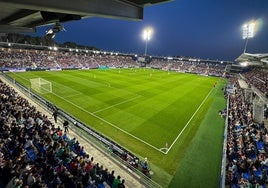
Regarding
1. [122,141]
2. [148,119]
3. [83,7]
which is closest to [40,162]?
[122,141]

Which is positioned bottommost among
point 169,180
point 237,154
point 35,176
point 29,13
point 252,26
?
point 169,180

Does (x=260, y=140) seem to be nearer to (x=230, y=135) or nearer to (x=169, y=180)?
(x=230, y=135)

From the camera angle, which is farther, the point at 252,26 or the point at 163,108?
the point at 252,26

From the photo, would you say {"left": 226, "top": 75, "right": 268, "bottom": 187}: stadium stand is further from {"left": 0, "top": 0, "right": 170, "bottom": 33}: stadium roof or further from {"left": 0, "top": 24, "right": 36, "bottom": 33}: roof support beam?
{"left": 0, "top": 24, "right": 36, "bottom": 33}: roof support beam

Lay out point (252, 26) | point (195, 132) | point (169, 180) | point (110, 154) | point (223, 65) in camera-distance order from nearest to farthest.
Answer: point (169, 180) < point (110, 154) < point (195, 132) < point (252, 26) < point (223, 65)

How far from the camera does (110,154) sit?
1452 cm

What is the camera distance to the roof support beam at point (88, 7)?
3.12 m

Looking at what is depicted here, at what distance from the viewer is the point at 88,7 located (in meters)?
3.94

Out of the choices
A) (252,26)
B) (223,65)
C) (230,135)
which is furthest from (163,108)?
(223,65)

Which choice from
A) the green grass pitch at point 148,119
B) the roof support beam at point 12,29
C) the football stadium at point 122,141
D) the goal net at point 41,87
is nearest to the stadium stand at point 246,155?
the football stadium at point 122,141

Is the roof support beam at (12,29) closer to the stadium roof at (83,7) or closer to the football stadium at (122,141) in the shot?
the football stadium at (122,141)

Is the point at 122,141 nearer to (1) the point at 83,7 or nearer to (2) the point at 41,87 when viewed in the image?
(1) the point at 83,7

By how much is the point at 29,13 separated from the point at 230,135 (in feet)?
61.5

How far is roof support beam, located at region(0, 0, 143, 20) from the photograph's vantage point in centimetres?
312
